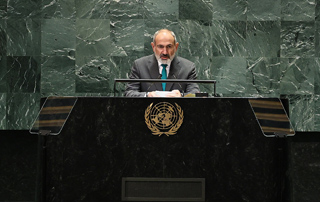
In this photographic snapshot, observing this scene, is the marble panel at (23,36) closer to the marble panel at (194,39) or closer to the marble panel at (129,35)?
the marble panel at (129,35)

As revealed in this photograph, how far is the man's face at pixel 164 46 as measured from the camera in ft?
11.7

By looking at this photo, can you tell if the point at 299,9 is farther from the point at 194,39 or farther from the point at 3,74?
the point at 3,74

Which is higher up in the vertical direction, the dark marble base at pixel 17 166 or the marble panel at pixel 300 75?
the marble panel at pixel 300 75

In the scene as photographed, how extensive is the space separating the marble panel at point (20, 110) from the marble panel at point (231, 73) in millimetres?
2026

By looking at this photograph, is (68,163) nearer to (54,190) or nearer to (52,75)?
(54,190)

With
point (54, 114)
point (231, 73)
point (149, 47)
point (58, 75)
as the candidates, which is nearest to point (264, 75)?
point (231, 73)

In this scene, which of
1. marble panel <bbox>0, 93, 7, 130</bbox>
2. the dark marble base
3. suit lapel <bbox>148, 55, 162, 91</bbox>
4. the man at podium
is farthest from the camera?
the dark marble base

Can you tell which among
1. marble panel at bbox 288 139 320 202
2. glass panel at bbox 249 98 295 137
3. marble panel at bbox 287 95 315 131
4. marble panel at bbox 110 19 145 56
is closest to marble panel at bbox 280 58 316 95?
marble panel at bbox 287 95 315 131

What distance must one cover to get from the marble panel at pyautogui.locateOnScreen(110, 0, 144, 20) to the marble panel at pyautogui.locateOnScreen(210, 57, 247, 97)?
0.99 metres

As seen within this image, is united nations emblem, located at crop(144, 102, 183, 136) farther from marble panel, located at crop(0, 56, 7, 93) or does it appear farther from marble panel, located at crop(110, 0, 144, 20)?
marble panel, located at crop(0, 56, 7, 93)

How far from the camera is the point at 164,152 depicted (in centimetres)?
214

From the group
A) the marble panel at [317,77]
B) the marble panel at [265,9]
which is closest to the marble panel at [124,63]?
the marble panel at [265,9]

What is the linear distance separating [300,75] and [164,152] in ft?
9.81

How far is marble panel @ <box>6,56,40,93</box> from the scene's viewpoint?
464 cm
